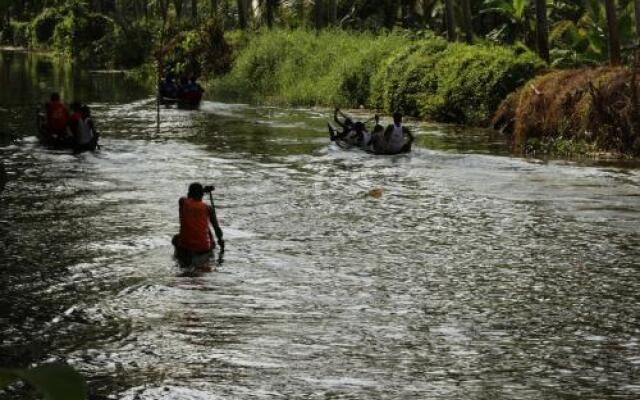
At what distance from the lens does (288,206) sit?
66.3 feet

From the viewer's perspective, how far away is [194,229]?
48.0ft

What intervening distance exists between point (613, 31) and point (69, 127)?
15.2 m

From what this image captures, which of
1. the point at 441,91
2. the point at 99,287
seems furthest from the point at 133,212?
the point at 441,91

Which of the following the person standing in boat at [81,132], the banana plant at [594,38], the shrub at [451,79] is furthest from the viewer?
the shrub at [451,79]

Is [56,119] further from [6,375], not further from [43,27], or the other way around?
[43,27]

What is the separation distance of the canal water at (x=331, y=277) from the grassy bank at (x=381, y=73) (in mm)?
6686

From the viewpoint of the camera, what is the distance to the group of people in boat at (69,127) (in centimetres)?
2697

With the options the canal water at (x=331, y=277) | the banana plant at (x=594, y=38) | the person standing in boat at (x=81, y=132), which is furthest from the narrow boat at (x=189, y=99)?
the banana plant at (x=594, y=38)

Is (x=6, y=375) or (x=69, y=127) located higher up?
(x=6, y=375)

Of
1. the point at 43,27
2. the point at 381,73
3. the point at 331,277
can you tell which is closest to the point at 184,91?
the point at 381,73

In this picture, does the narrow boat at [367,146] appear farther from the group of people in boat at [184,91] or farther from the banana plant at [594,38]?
the group of people in boat at [184,91]

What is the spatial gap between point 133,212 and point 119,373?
31.4 feet

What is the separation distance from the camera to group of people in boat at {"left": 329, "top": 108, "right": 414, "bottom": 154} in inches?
1054

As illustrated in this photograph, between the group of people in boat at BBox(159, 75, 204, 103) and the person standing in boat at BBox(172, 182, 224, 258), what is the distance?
26688 millimetres
